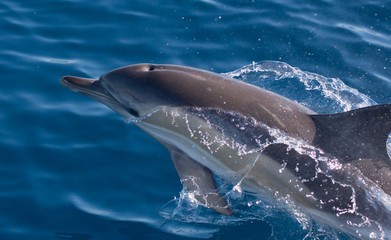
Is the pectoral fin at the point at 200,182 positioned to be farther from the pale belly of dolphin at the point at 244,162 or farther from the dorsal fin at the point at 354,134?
the dorsal fin at the point at 354,134

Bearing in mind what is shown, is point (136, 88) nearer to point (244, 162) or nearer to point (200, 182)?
point (200, 182)

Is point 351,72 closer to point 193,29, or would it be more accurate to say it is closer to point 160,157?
point 193,29

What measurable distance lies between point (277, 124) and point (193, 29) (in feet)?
15.3

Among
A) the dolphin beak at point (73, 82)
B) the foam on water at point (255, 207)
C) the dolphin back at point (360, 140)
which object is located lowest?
the foam on water at point (255, 207)

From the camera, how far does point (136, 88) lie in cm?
513

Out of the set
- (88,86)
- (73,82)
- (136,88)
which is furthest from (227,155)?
(73,82)

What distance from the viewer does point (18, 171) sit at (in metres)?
5.70

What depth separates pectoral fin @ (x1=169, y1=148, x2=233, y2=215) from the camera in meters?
4.95

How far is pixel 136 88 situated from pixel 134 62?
2812 millimetres

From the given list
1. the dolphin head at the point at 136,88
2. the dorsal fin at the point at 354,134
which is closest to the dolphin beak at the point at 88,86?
the dolphin head at the point at 136,88

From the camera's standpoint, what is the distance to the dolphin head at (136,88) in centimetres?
498

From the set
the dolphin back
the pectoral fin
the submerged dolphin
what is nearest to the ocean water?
the pectoral fin

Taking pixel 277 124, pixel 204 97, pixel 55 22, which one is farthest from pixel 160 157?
pixel 55 22

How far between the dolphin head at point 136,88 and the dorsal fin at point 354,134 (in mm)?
1426
